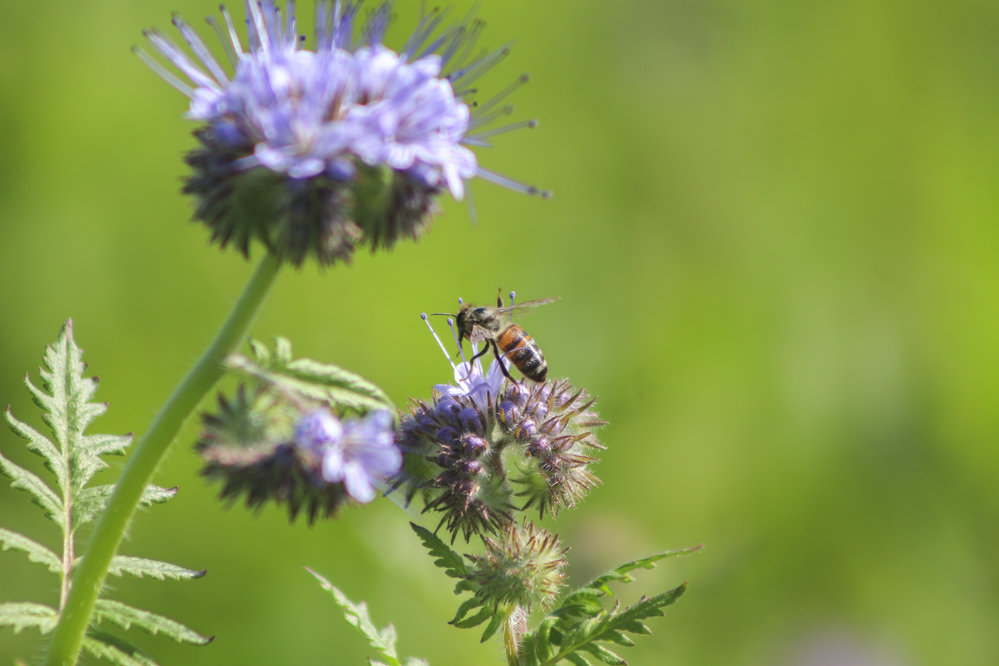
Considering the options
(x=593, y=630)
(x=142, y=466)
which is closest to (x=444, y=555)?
(x=593, y=630)

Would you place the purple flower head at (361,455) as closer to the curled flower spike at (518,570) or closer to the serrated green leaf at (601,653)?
the curled flower spike at (518,570)

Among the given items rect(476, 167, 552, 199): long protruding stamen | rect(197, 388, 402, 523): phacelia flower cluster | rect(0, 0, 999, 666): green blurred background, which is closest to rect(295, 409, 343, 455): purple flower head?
rect(197, 388, 402, 523): phacelia flower cluster

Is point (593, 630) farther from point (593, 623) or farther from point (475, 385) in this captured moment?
point (475, 385)

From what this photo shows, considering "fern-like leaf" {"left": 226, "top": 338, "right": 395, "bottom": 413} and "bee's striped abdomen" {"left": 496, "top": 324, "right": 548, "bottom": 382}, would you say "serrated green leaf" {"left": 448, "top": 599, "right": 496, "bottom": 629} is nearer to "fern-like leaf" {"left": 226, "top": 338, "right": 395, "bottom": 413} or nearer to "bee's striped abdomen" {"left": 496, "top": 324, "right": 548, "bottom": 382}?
"fern-like leaf" {"left": 226, "top": 338, "right": 395, "bottom": 413}

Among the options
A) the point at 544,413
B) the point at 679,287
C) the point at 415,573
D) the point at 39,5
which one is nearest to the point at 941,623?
the point at 679,287

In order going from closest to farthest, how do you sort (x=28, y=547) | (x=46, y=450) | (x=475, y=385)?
(x=28, y=547), (x=46, y=450), (x=475, y=385)
